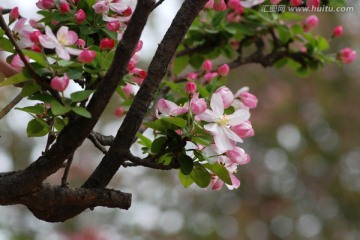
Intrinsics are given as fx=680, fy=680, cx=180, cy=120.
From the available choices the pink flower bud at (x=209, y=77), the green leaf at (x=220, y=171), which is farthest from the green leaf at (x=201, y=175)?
the pink flower bud at (x=209, y=77)

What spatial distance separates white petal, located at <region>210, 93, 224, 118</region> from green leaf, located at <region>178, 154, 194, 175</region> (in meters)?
0.09

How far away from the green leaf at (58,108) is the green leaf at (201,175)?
27 cm

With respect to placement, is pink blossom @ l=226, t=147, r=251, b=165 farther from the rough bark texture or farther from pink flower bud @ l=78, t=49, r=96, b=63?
pink flower bud @ l=78, t=49, r=96, b=63

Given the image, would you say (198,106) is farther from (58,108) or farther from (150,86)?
(58,108)

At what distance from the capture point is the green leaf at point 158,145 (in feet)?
3.79

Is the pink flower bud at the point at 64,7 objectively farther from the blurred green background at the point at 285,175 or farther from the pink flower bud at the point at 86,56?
the blurred green background at the point at 285,175

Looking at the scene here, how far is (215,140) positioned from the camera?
43.4 inches

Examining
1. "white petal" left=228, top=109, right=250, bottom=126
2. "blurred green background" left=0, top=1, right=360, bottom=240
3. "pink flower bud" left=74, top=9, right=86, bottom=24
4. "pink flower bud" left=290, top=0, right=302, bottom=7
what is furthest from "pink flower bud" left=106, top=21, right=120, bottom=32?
"blurred green background" left=0, top=1, right=360, bottom=240

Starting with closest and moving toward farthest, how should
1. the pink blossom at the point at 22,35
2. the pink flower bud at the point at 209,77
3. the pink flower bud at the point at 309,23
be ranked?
1. the pink blossom at the point at 22,35
2. the pink flower bud at the point at 209,77
3. the pink flower bud at the point at 309,23

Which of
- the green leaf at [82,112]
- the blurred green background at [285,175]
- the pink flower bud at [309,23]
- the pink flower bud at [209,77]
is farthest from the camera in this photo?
the blurred green background at [285,175]

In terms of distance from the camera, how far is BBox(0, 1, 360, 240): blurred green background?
5972mm

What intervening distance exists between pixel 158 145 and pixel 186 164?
62 millimetres

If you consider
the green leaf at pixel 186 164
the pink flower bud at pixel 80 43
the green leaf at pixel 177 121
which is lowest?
the green leaf at pixel 186 164

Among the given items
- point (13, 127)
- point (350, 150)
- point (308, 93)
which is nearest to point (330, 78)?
point (308, 93)
